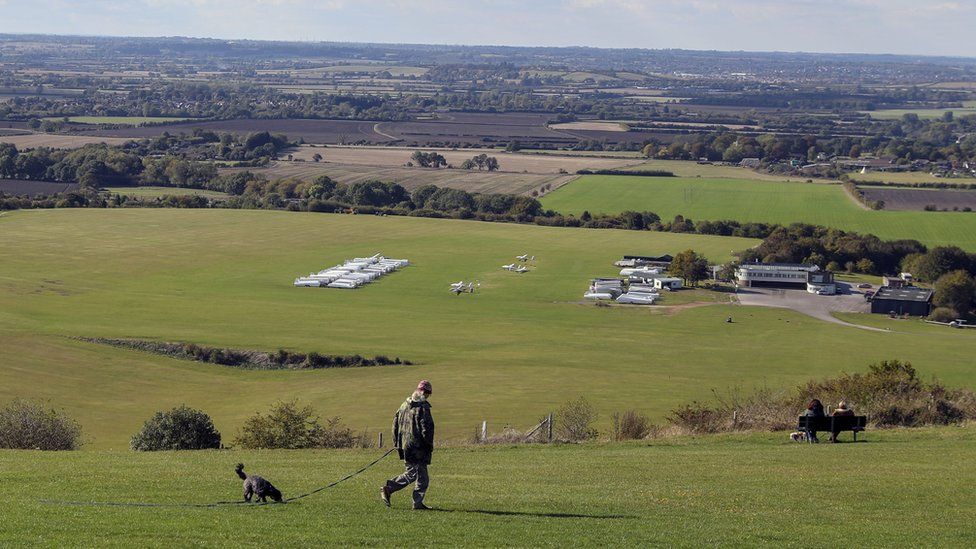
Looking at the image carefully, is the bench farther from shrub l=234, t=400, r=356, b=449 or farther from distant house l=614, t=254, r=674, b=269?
distant house l=614, t=254, r=674, b=269

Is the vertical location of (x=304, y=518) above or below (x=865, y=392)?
above

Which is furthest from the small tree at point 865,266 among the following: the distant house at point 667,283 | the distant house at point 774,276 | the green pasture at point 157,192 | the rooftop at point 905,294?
the green pasture at point 157,192

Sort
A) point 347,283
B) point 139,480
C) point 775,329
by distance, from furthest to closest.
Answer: point 347,283 → point 775,329 → point 139,480

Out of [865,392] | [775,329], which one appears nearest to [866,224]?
[775,329]

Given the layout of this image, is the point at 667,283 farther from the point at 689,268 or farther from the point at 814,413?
the point at 814,413

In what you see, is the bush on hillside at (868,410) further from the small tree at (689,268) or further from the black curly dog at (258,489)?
the small tree at (689,268)

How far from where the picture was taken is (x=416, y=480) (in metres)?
15.3

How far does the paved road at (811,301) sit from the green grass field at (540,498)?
47.2m

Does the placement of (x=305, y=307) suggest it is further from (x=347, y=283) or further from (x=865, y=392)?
(x=865, y=392)

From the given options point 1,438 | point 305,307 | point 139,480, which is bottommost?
point 305,307

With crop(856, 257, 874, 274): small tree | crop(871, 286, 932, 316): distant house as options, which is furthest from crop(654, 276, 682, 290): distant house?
crop(856, 257, 874, 274): small tree

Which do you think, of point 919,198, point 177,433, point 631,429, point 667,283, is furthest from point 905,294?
point 177,433

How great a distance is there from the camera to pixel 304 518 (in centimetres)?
1428

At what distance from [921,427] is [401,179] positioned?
337 ft
